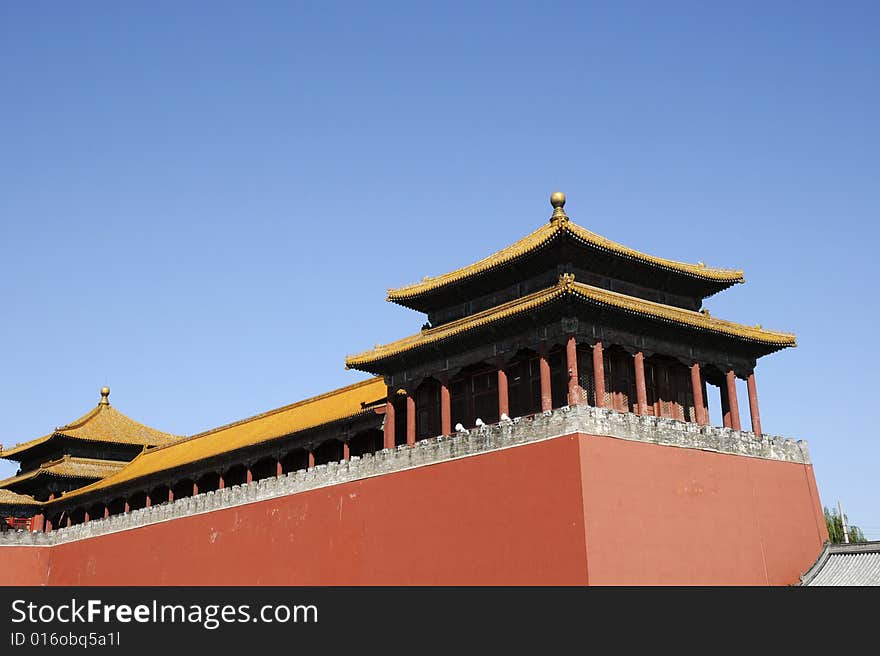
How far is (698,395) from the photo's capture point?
23938 mm

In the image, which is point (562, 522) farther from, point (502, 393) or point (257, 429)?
point (257, 429)

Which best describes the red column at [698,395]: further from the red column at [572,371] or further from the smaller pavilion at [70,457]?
the smaller pavilion at [70,457]

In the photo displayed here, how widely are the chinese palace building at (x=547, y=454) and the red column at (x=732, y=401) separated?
52mm

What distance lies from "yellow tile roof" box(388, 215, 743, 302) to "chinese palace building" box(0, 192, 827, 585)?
0.18ft

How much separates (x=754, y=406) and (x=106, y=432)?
28.9m

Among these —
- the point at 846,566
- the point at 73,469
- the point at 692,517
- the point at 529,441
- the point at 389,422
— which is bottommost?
the point at 846,566

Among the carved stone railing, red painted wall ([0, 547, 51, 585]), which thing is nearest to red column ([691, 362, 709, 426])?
the carved stone railing

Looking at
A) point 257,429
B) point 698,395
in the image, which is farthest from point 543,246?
point 257,429

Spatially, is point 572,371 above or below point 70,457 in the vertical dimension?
below

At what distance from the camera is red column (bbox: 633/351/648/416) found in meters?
22.4

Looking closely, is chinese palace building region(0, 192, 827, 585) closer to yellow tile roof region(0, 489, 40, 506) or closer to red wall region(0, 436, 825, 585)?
red wall region(0, 436, 825, 585)

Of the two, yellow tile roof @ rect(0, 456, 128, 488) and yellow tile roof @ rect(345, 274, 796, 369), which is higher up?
yellow tile roof @ rect(0, 456, 128, 488)

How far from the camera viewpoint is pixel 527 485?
837 inches
